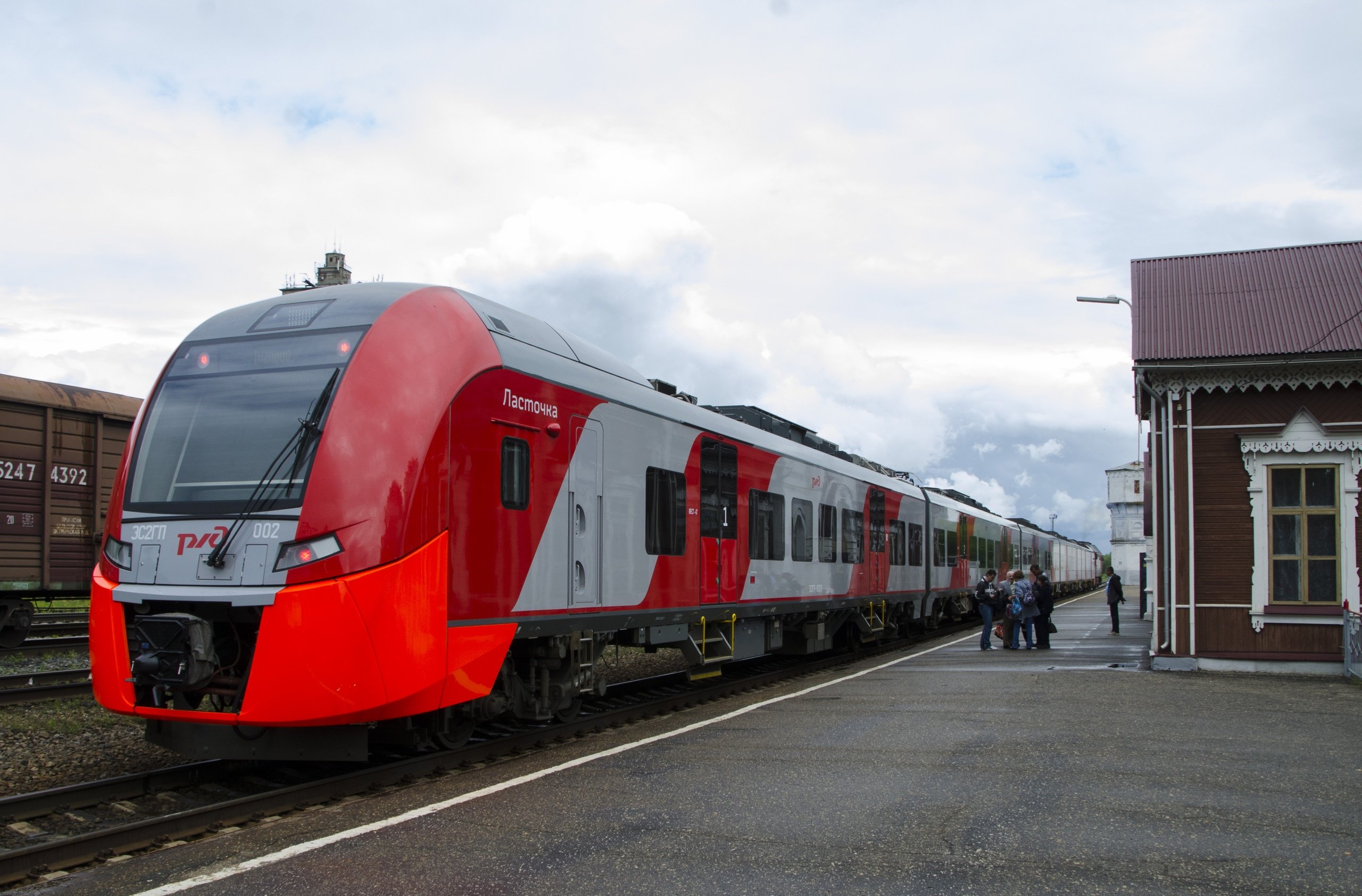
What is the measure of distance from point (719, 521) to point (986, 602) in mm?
8364

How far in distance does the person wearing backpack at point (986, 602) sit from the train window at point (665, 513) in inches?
354

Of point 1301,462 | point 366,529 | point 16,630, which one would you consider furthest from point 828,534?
point 16,630

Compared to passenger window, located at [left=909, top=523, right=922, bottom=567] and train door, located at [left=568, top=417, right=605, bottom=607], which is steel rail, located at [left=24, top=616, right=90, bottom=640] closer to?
train door, located at [left=568, top=417, right=605, bottom=607]

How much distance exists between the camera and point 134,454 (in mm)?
7414

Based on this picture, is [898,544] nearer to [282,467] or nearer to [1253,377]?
[1253,377]

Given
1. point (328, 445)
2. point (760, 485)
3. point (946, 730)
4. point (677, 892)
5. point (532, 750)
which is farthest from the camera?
point (760, 485)

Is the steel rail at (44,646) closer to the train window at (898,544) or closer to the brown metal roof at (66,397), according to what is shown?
the brown metal roof at (66,397)

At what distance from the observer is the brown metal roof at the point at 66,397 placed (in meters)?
13.8

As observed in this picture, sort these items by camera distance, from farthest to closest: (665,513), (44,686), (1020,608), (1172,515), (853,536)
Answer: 1. (1020,608)
2. (853,536)
3. (1172,515)
4. (44,686)
5. (665,513)

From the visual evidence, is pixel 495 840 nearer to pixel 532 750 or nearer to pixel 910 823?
pixel 910 823

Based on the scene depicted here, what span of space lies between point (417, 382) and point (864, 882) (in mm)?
4089

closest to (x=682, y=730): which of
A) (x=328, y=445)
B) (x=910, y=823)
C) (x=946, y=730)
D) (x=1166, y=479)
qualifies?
(x=946, y=730)

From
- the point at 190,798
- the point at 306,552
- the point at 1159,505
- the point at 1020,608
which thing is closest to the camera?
the point at 306,552

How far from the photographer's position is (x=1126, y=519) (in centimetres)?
7938
